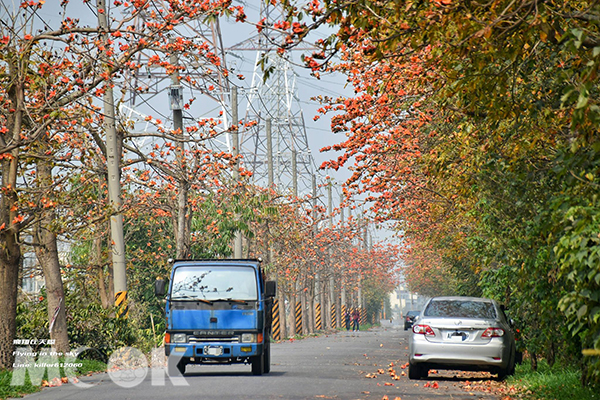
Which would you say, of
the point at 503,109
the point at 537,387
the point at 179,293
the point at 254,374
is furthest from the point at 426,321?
the point at 503,109

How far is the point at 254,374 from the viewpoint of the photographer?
15.4m

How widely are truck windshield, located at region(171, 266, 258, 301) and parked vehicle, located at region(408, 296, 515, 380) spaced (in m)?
3.23

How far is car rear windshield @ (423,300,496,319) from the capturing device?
14.8 meters

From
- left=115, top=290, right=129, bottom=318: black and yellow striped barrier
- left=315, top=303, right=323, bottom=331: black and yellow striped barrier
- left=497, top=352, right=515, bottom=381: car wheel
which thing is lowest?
left=315, top=303, right=323, bottom=331: black and yellow striped barrier

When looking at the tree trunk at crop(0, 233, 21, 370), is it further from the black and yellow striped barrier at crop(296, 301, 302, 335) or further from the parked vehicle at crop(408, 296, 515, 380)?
the black and yellow striped barrier at crop(296, 301, 302, 335)

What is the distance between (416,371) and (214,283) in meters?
4.11

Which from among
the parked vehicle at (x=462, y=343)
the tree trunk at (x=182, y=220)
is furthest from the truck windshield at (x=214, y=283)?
the tree trunk at (x=182, y=220)

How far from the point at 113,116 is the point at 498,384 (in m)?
10.7

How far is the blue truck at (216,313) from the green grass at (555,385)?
475cm

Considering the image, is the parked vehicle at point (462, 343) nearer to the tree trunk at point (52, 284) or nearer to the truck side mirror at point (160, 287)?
the truck side mirror at point (160, 287)

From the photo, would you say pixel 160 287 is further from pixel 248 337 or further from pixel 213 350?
pixel 248 337

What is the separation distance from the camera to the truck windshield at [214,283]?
601 inches

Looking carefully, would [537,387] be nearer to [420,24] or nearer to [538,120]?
[538,120]

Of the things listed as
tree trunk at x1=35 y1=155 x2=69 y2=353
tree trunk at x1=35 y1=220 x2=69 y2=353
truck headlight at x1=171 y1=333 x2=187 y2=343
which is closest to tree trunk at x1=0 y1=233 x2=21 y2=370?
→ tree trunk at x1=35 y1=155 x2=69 y2=353
